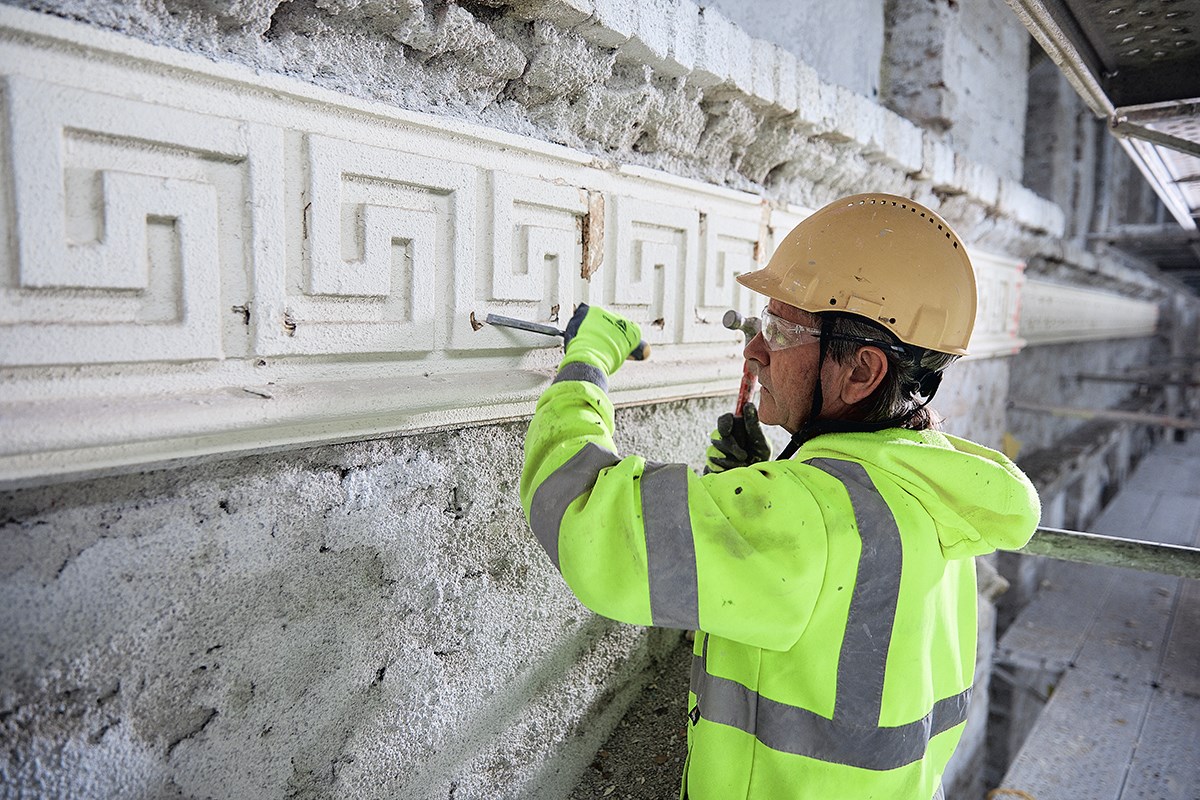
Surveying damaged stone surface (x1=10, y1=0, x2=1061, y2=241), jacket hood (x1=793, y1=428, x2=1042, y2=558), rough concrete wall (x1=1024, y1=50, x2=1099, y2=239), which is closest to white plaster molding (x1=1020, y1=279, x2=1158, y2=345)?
rough concrete wall (x1=1024, y1=50, x2=1099, y2=239)

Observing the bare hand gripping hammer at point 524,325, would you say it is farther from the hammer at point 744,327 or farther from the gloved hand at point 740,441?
the gloved hand at point 740,441

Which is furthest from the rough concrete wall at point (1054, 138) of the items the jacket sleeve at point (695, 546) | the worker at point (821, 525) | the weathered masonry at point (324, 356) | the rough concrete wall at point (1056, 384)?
the jacket sleeve at point (695, 546)

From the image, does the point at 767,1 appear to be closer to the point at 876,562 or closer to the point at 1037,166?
the point at 876,562

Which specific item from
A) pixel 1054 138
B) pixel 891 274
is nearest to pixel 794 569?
pixel 891 274

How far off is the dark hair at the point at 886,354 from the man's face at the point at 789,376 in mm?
31

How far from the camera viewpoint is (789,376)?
110 centimetres

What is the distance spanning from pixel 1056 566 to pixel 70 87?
21.6 feet

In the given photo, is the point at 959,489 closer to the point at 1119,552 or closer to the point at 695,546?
the point at 695,546

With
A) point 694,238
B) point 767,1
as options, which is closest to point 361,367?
point 694,238

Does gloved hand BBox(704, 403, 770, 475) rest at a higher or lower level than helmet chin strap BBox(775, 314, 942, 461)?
lower

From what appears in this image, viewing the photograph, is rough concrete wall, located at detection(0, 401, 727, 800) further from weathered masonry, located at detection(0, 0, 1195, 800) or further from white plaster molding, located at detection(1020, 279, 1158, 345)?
white plaster molding, located at detection(1020, 279, 1158, 345)

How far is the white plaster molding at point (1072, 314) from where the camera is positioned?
4.38 meters

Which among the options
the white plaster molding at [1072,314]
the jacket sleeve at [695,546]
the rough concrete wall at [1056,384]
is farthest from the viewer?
the rough concrete wall at [1056,384]

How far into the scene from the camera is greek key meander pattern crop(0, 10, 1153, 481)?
69 cm
